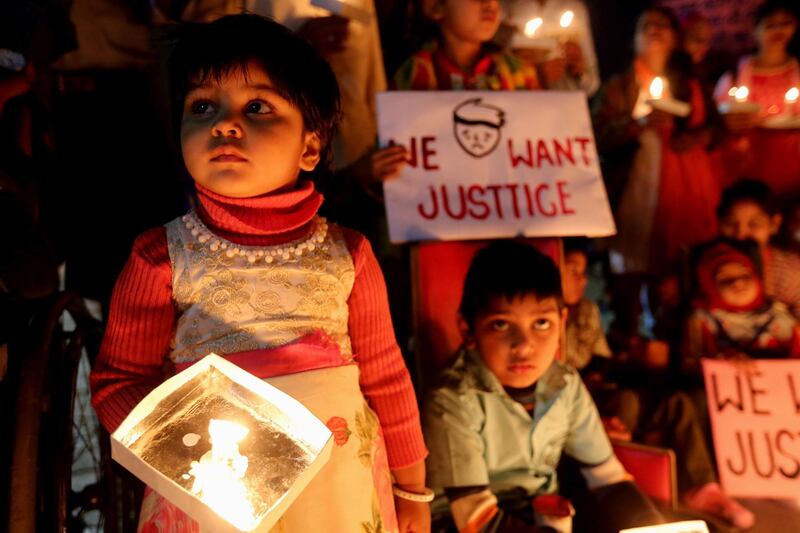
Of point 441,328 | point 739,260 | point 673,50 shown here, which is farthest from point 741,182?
point 441,328

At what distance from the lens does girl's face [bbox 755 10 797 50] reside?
3.99 metres

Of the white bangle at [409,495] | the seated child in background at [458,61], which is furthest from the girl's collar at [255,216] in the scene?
the seated child in background at [458,61]

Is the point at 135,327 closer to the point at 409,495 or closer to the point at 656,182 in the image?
the point at 409,495

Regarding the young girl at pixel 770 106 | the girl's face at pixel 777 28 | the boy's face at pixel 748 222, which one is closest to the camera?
the boy's face at pixel 748 222

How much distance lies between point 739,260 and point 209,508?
2863 millimetres

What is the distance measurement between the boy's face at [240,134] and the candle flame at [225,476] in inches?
20.3

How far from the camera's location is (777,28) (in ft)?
13.1

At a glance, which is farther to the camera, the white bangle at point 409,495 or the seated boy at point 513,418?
the seated boy at point 513,418

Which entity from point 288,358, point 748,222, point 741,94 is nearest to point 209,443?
point 288,358

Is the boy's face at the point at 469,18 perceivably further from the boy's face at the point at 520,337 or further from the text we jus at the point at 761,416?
the text we jus at the point at 761,416

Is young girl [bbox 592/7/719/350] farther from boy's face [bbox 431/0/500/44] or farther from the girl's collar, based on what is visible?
the girl's collar

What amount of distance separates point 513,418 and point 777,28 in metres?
3.38

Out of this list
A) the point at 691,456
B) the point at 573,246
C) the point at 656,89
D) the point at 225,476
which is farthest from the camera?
the point at 573,246

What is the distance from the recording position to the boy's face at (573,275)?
9.82 ft
